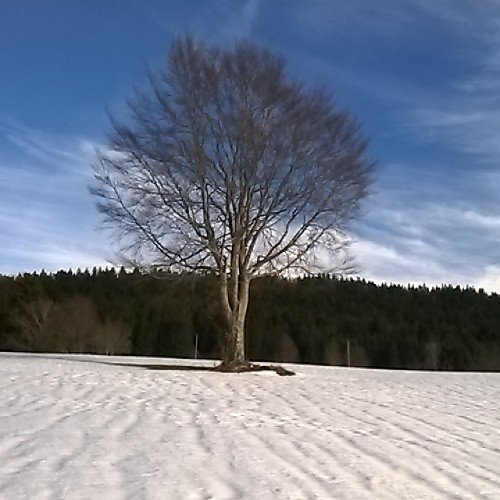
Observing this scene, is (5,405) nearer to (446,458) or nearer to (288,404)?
(288,404)

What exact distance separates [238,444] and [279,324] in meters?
54.8

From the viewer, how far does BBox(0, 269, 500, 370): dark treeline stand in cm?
4894

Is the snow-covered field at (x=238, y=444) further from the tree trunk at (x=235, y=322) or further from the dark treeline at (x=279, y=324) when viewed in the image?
the dark treeline at (x=279, y=324)

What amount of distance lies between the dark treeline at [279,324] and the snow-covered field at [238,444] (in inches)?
1409

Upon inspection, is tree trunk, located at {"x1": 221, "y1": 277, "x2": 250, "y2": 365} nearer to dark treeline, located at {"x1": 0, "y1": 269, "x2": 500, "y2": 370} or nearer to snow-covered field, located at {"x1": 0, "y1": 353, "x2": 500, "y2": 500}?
snow-covered field, located at {"x1": 0, "y1": 353, "x2": 500, "y2": 500}

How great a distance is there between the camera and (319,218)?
1847cm

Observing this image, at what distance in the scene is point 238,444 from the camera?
693 centimetres

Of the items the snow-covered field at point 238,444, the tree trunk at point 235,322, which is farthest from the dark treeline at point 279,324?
the snow-covered field at point 238,444

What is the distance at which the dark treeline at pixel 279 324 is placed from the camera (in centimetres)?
4894

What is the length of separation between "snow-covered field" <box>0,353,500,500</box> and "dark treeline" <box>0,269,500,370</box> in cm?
3579

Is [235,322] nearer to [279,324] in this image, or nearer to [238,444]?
[238,444]

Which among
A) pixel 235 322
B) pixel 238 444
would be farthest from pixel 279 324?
pixel 238 444

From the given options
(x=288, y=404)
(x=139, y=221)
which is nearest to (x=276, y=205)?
(x=139, y=221)

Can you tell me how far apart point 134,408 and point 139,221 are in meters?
9.42
